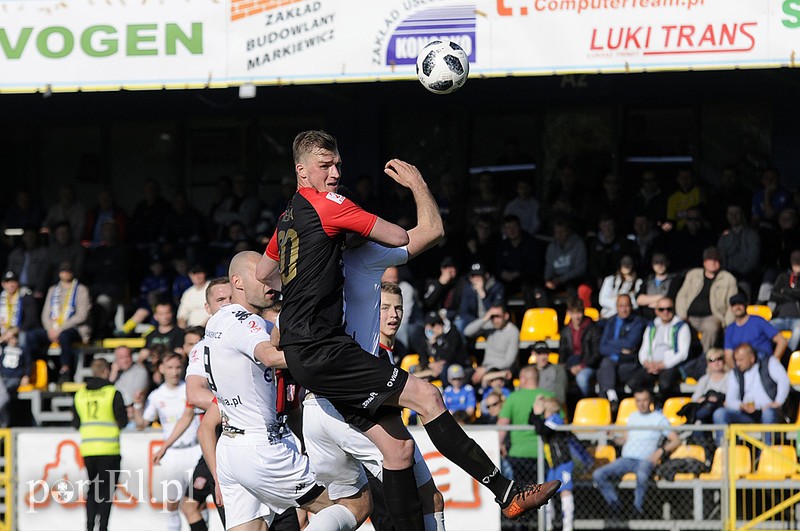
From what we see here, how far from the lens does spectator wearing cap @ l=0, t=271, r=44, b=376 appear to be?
17172mm

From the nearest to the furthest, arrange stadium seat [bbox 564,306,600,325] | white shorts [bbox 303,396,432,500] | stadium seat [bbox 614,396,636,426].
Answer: white shorts [bbox 303,396,432,500] < stadium seat [bbox 614,396,636,426] < stadium seat [bbox 564,306,600,325]

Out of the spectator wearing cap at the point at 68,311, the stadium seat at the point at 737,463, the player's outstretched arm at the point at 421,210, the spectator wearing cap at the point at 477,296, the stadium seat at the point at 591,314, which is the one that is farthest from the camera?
the spectator wearing cap at the point at 68,311

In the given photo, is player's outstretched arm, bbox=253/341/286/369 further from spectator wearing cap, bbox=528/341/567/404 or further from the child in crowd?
spectator wearing cap, bbox=528/341/567/404

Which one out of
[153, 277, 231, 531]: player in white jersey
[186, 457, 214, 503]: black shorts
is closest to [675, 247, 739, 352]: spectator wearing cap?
[153, 277, 231, 531]: player in white jersey

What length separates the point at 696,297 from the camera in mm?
15180

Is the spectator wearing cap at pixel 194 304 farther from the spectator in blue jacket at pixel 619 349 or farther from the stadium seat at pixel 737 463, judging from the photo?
the stadium seat at pixel 737 463

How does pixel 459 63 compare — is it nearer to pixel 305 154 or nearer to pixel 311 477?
pixel 305 154

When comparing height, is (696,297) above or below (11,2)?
below

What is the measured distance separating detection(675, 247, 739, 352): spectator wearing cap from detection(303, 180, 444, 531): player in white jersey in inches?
316

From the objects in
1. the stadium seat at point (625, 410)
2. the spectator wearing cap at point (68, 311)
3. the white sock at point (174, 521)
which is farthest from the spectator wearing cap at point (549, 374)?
the spectator wearing cap at point (68, 311)

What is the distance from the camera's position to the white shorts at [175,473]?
42.1 feet

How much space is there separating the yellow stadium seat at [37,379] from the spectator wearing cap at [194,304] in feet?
Answer: 6.83

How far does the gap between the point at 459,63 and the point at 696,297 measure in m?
7.50

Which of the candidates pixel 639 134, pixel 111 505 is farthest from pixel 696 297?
pixel 111 505
